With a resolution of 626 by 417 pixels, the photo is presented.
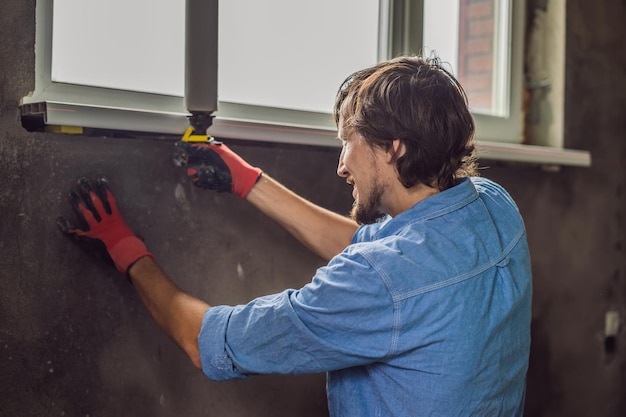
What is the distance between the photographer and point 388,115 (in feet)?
3.91

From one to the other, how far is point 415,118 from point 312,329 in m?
0.41

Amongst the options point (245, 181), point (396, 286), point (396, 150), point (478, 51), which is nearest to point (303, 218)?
point (245, 181)

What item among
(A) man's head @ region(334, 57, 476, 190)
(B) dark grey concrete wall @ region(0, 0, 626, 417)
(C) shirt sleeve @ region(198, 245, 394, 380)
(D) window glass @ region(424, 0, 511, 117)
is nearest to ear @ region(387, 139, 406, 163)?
(A) man's head @ region(334, 57, 476, 190)

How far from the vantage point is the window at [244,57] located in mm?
1331

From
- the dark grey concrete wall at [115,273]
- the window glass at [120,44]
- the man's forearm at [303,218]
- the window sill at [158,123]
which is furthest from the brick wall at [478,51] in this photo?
the window glass at [120,44]

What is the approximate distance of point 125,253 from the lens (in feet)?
4.05

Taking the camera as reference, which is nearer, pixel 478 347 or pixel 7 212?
pixel 478 347

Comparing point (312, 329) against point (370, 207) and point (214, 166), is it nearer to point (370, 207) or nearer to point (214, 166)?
point (370, 207)

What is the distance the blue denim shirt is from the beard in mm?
80

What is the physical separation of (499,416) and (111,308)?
0.76 meters

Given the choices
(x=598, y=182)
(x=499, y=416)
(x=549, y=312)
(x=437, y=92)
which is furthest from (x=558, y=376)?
(x=437, y=92)

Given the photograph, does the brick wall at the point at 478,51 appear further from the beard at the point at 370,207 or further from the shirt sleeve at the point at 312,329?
the shirt sleeve at the point at 312,329

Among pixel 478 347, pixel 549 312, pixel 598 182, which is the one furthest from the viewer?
pixel 598 182

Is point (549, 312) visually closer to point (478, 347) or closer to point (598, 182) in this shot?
point (598, 182)
